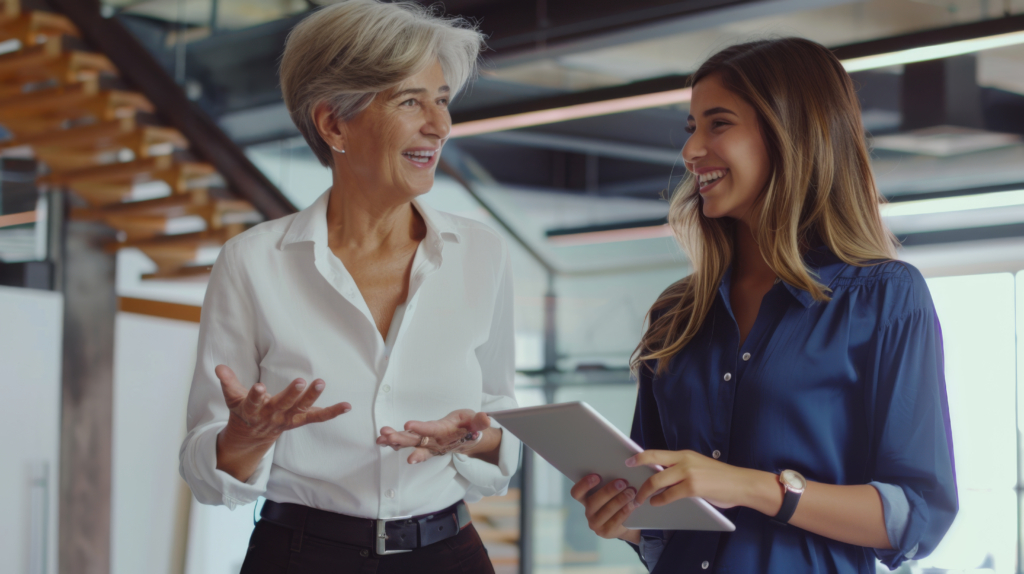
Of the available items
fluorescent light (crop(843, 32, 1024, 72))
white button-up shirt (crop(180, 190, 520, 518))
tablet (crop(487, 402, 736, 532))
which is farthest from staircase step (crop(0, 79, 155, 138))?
tablet (crop(487, 402, 736, 532))

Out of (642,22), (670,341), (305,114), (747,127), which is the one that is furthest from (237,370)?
(642,22)

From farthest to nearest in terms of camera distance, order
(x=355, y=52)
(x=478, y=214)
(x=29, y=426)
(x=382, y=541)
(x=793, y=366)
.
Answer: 1. (x=478, y=214)
2. (x=29, y=426)
3. (x=355, y=52)
4. (x=382, y=541)
5. (x=793, y=366)

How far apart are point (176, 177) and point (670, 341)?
452cm

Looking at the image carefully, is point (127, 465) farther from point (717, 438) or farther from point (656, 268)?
point (717, 438)

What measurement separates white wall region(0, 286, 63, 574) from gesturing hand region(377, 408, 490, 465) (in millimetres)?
3990

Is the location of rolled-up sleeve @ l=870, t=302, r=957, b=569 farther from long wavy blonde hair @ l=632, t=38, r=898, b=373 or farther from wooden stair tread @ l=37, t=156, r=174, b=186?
wooden stair tread @ l=37, t=156, r=174, b=186

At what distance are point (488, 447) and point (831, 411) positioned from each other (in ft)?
1.82

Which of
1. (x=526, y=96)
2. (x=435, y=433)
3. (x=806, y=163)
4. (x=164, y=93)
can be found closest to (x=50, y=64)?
(x=164, y=93)

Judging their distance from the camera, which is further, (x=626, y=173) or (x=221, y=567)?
(x=626, y=173)

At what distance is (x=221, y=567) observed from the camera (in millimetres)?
4664

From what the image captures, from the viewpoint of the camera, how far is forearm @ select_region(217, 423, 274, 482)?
129cm

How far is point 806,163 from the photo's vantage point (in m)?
1.31

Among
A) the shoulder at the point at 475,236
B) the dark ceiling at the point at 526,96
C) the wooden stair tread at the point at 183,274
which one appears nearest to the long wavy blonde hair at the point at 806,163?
the shoulder at the point at 475,236

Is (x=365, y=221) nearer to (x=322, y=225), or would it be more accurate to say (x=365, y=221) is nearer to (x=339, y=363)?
(x=322, y=225)
